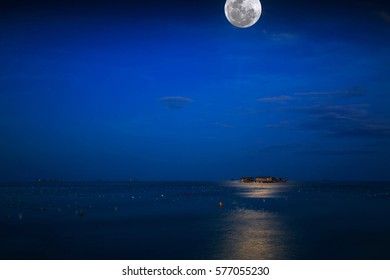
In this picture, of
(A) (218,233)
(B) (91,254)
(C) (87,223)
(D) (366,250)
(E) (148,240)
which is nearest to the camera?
(B) (91,254)

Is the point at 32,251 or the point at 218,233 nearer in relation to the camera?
the point at 32,251

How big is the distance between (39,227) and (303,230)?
102 feet

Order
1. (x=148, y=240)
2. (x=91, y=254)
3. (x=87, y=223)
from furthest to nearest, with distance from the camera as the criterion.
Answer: (x=87, y=223) → (x=148, y=240) → (x=91, y=254)

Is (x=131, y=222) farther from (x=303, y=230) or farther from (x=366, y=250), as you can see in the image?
(x=366, y=250)

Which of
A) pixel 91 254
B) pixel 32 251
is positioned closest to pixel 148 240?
pixel 91 254

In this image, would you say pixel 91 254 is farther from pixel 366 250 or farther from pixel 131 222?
pixel 366 250

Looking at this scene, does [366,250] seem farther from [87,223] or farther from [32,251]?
[87,223]

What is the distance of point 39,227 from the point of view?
41.8m

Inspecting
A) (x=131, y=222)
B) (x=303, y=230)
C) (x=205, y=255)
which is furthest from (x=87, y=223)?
(x=303, y=230)

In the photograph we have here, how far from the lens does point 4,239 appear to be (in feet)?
112

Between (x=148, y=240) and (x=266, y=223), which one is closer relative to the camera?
(x=148, y=240)

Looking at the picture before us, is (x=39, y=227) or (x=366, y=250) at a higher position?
(x=39, y=227)
